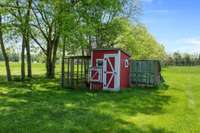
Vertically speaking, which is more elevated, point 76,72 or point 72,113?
point 76,72

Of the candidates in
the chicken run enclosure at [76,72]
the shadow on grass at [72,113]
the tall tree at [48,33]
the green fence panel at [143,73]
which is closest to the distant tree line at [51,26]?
the tall tree at [48,33]

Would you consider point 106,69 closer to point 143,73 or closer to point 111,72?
point 111,72

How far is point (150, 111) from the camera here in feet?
41.7

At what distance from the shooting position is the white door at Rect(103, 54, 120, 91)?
20172 millimetres

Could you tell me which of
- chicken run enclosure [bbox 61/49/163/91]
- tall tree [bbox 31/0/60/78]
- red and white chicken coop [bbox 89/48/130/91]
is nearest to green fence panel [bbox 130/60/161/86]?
chicken run enclosure [bbox 61/49/163/91]

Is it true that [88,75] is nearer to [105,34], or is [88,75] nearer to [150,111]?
[150,111]

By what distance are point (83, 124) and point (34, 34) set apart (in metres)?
20.6

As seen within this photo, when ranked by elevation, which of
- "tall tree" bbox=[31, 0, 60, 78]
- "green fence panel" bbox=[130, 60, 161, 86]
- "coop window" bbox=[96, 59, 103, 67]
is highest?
"tall tree" bbox=[31, 0, 60, 78]

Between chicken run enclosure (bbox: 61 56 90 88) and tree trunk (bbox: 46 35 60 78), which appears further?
tree trunk (bbox: 46 35 60 78)

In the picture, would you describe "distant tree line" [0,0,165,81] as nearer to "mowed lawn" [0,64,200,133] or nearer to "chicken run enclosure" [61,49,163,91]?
"chicken run enclosure" [61,49,163,91]

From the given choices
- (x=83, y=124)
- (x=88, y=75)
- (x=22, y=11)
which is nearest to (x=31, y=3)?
(x=22, y=11)

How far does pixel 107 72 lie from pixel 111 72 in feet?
0.91

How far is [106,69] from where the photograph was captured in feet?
67.0

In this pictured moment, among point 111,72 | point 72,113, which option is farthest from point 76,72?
Answer: point 72,113
